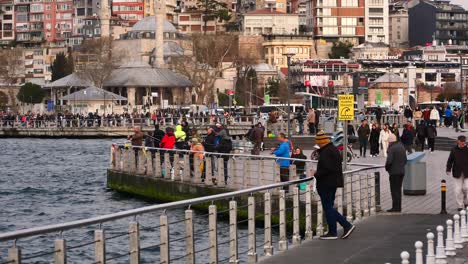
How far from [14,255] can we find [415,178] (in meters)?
18.9

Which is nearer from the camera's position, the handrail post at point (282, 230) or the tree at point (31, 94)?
the handrail post at point (282, 230)

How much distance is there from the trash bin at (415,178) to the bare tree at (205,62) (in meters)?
126

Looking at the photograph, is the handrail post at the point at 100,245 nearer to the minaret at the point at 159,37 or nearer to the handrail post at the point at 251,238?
the handrail post at the point at 251,238

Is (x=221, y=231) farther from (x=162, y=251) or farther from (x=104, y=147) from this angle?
(x=104, y=147)

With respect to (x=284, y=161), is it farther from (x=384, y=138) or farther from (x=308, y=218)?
(x=384, y=138)

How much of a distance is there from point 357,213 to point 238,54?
164 meters

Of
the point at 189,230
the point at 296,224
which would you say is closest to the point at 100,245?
the point at 189,230

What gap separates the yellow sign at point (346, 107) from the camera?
2947cm

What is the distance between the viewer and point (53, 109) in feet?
489

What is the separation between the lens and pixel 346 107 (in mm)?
29625

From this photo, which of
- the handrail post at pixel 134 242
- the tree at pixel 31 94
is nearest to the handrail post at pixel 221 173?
the handrail post at pixel 134 242

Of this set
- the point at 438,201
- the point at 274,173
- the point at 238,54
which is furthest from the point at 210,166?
the point at 238,54

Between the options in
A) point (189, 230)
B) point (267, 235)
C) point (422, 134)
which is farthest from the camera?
point (422, 134)

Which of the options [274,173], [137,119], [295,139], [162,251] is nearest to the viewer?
[162,251]
